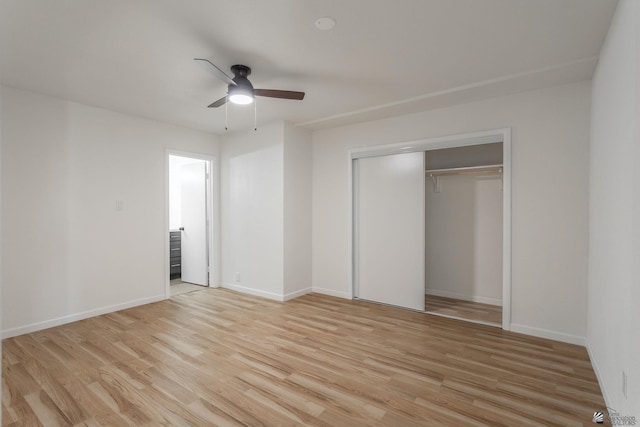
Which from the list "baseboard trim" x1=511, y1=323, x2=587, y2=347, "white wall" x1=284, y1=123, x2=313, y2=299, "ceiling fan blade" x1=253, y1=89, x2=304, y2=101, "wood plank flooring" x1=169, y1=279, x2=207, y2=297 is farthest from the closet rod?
"wood plank flooring" x1=169, y1=279, x2=207, y2=297

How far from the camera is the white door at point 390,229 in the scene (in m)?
4.41

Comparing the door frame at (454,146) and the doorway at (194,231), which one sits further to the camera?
the doorway at (194,231)

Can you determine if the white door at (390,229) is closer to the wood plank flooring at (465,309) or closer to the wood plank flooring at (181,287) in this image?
the wood plank flooring at (465,309)

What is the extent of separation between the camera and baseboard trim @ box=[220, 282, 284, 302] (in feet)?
15.8

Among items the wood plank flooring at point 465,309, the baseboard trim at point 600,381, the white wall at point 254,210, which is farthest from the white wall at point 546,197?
the white wall at point 254,210

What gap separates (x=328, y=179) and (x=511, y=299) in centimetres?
279

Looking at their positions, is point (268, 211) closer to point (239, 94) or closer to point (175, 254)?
point (239, 94)

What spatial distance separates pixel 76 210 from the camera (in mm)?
4000

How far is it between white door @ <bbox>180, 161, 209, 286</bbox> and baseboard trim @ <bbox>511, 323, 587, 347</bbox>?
4399 mm

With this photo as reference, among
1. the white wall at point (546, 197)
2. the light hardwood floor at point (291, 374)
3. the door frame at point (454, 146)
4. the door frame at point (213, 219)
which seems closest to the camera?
the light hardwood floor at point (291, 374)

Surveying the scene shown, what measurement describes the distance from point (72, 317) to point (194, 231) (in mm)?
2154

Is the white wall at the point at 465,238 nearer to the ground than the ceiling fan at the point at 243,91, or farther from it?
nearer to the ground

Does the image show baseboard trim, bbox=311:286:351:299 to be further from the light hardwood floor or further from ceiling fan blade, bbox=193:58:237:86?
ceiling fan blade, bbox=193:58:237:86

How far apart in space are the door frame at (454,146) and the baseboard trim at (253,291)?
1036 mm
